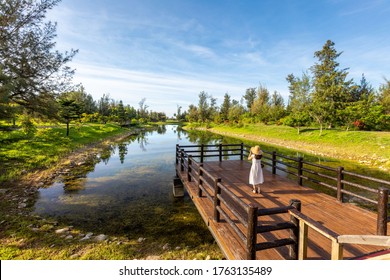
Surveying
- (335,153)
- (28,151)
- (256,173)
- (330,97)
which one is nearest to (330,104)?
(330,97)

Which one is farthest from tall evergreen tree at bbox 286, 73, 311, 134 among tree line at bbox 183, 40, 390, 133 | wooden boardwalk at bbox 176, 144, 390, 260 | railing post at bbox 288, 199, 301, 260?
railing post at bbox 288, 199, 301, 260

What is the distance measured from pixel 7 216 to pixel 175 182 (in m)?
6.63

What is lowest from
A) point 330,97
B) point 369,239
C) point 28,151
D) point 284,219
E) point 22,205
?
point 22,205

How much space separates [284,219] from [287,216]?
0.82ft

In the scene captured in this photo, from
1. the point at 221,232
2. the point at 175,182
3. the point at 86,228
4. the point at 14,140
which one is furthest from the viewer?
the point at 14,140

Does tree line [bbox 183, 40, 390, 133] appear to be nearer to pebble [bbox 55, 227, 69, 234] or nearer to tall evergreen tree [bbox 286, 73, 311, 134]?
tall evergreen tree [bbox 286, 73, 311, 134]

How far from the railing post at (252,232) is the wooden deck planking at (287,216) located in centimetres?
44

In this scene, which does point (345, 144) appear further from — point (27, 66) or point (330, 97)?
point (27, 66)

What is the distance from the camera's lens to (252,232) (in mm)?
3668

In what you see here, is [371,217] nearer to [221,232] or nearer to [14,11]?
[221,232]

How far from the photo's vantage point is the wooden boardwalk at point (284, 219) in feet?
13.8

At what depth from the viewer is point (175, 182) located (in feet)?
33.9

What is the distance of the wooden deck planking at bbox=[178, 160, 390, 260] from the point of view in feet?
14.0

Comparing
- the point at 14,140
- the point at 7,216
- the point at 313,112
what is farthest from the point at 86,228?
the point at 313,112
